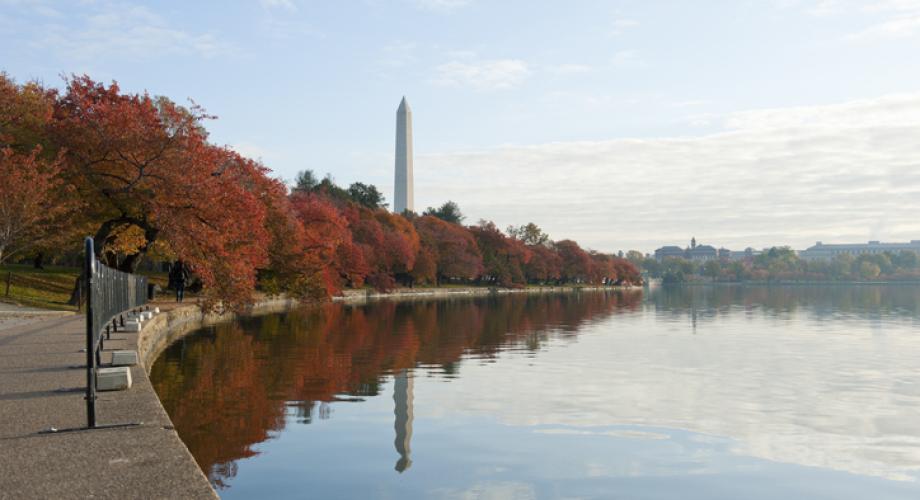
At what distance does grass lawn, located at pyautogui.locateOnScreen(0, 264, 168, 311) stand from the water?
10603 millimetres

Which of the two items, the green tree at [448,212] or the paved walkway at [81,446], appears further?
the green tree at [448,212]

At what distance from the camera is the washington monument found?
13600cm

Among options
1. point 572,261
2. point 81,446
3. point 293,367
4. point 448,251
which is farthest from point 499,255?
point 81,446

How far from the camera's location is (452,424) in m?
15.2

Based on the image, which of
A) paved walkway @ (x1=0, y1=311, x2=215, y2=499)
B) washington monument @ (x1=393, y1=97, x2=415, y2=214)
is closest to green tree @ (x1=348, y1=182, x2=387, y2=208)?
washington monument @ (x1=393, y1=97, x2=415, y2=214)

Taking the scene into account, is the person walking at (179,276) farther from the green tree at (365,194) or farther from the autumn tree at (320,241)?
the green tree at (365,194)

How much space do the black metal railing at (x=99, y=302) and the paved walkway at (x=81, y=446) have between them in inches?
21.8

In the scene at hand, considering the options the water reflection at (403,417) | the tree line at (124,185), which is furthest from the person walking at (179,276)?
the water reflection at (403,417)

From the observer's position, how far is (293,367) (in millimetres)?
23031

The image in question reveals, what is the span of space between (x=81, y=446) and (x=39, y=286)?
4036cm

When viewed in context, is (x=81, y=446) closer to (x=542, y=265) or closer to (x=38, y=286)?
(x=38, y=286)

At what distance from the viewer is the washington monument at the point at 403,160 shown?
446ft

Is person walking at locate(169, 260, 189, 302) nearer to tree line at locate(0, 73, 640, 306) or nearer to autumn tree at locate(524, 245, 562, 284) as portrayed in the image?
tree line at locate(0, 73, 640, 306)

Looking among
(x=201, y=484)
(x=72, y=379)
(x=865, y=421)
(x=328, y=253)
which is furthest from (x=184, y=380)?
(x=328, y=253)
